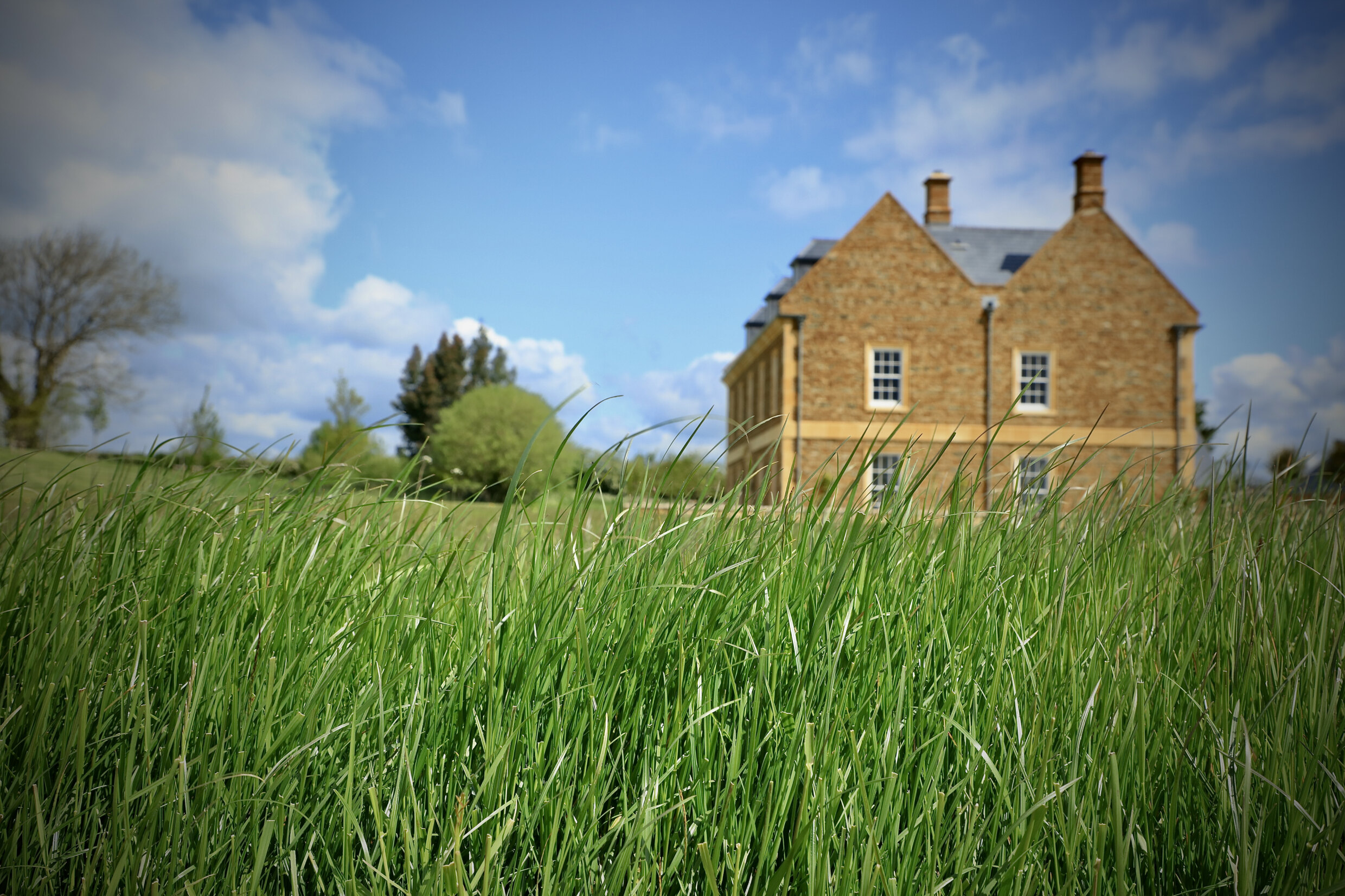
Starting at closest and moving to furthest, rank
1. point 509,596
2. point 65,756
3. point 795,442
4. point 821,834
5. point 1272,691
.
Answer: point 821,834
point 65,756
point 1272,691
point 509,596
point 795,442

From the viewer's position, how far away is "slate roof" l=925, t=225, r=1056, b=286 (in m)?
25.2

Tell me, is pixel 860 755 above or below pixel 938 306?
below

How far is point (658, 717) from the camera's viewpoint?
1.38 metres

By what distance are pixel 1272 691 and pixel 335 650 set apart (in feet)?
5.94

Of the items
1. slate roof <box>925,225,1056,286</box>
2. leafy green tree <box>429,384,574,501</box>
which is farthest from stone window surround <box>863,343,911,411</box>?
leafy green tree <box>429,384,574,501</box>

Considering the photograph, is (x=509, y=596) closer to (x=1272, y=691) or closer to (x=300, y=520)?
(x=300, y=520)

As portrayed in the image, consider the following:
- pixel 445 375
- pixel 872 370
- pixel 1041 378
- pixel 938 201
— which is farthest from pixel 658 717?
pixel 445 375

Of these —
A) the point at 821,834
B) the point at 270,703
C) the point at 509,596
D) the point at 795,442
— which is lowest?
the point at 821,834

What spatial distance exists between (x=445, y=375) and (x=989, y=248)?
38725 millimetres

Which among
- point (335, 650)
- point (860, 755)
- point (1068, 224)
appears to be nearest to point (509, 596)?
point (335, 650)

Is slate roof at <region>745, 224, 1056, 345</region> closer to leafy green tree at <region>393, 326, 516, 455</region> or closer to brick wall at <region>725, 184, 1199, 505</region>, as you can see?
brick wall at <region>725, 184, 1199, 505</region>

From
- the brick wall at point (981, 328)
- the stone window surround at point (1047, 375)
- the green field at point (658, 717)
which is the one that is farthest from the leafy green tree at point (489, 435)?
the green field at point (658, 717)

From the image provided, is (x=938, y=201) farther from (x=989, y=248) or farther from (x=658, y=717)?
(x=658, y=717)

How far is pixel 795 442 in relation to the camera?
72.8 ft
